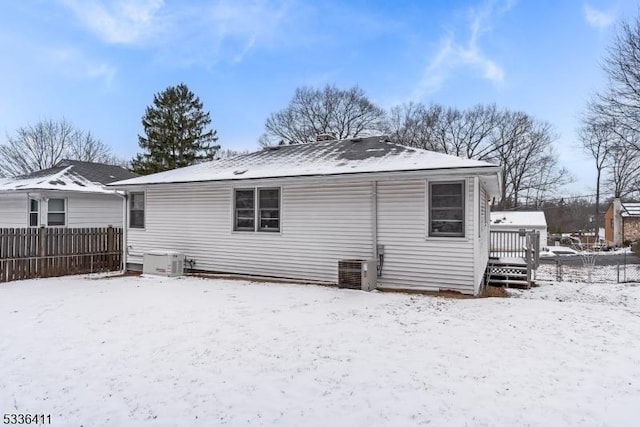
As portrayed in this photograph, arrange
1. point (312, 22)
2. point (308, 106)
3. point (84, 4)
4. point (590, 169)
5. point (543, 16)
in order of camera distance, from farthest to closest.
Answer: point (590, 169), point (308, 106), point (312, 22), point (543, 16), point (84, 4)

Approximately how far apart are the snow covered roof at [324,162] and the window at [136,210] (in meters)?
0.73

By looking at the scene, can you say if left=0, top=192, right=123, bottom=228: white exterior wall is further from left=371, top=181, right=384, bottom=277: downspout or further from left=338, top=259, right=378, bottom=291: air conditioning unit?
left=371, top=181, right=384, bottom=277: downspout

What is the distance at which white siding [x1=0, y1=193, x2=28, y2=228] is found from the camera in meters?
15.6

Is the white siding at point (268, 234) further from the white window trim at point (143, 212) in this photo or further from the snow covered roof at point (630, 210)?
the snow covered roof at point (630, 210)

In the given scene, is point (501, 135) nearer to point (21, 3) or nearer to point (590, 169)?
point (590, 169)

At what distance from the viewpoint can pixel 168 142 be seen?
32969mm

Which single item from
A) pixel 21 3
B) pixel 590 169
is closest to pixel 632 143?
pixel 21 3

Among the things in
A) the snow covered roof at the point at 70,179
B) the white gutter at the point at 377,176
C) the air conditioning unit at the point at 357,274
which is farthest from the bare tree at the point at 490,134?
the air conditioning unit at the point at 357,274

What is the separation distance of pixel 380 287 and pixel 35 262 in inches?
363

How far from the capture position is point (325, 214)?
10258 mm

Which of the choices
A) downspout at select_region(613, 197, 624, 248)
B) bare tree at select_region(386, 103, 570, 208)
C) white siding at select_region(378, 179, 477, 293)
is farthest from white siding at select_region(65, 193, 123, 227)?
downspout at select_region(613, 197, 624, 248)

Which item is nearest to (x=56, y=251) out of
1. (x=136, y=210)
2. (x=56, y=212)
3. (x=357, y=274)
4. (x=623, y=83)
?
(x=136, y=210)

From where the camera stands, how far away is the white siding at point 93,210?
15711mm

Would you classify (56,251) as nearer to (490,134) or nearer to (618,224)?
(618,224)
